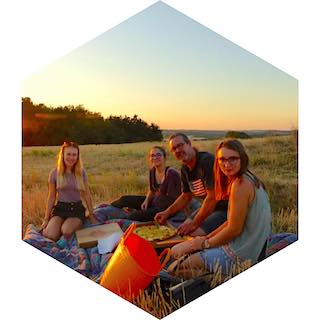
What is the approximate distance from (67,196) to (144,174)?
1.16 m

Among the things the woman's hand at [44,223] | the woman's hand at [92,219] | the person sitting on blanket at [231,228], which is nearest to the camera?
the person sitting on blanket at [231,228]

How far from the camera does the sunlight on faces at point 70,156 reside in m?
5.59

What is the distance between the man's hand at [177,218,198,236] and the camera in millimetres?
4883

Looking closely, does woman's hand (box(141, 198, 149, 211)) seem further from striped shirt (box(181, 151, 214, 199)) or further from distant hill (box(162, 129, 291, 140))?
distant hill (box(162, 129, 291, 140))

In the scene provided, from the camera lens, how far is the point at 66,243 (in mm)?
5648

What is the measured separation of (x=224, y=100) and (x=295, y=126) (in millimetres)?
1088

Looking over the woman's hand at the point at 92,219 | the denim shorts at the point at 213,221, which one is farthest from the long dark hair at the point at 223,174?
the woman's hand at the point at 92,219

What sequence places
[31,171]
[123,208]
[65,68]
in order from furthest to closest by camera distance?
[31,171] → [65,68] → [123,208]

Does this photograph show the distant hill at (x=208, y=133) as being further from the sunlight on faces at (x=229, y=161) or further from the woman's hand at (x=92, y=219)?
the woman's hand at (x=92, y=219)

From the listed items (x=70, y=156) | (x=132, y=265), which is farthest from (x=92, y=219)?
(x=132, y=265)

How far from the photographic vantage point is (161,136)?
4.84 meters

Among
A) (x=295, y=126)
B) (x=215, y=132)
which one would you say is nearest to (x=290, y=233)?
(x=295, y=126)

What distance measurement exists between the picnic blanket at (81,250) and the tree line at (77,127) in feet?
2.67

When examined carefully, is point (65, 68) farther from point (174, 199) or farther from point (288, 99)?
point (288, 99)
